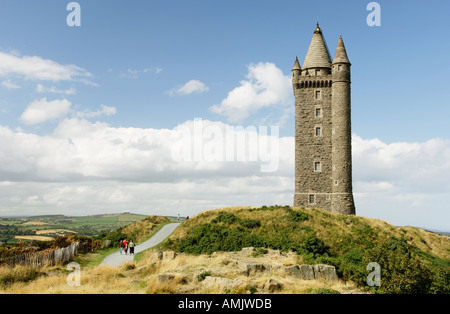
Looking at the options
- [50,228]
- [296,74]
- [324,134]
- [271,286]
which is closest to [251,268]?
[271,286]

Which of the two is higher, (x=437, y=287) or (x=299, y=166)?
(x=299, y=166)

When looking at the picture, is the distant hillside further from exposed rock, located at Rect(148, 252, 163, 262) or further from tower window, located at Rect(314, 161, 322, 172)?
tower window, located at Rect(314, 161, 322, 172)

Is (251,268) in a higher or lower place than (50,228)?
higher

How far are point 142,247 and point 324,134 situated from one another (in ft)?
88.5

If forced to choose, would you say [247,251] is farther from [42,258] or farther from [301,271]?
[42,258]

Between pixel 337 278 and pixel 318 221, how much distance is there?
17255 mm

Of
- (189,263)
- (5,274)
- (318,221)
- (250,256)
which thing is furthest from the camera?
(318,221)

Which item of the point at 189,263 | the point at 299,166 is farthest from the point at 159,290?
the point at 299,166

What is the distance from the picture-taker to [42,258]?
2372 cm

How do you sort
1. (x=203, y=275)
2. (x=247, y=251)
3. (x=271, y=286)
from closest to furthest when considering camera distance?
(x=271, y=286)
(x=203, y=275)
(x=247, y=251)

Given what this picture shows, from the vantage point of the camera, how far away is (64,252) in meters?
26.8

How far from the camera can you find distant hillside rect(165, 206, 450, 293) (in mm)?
20672

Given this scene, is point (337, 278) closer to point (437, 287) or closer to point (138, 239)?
point (437, 287)

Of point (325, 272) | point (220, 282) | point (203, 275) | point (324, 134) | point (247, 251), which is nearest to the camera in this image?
point (220, 282)
